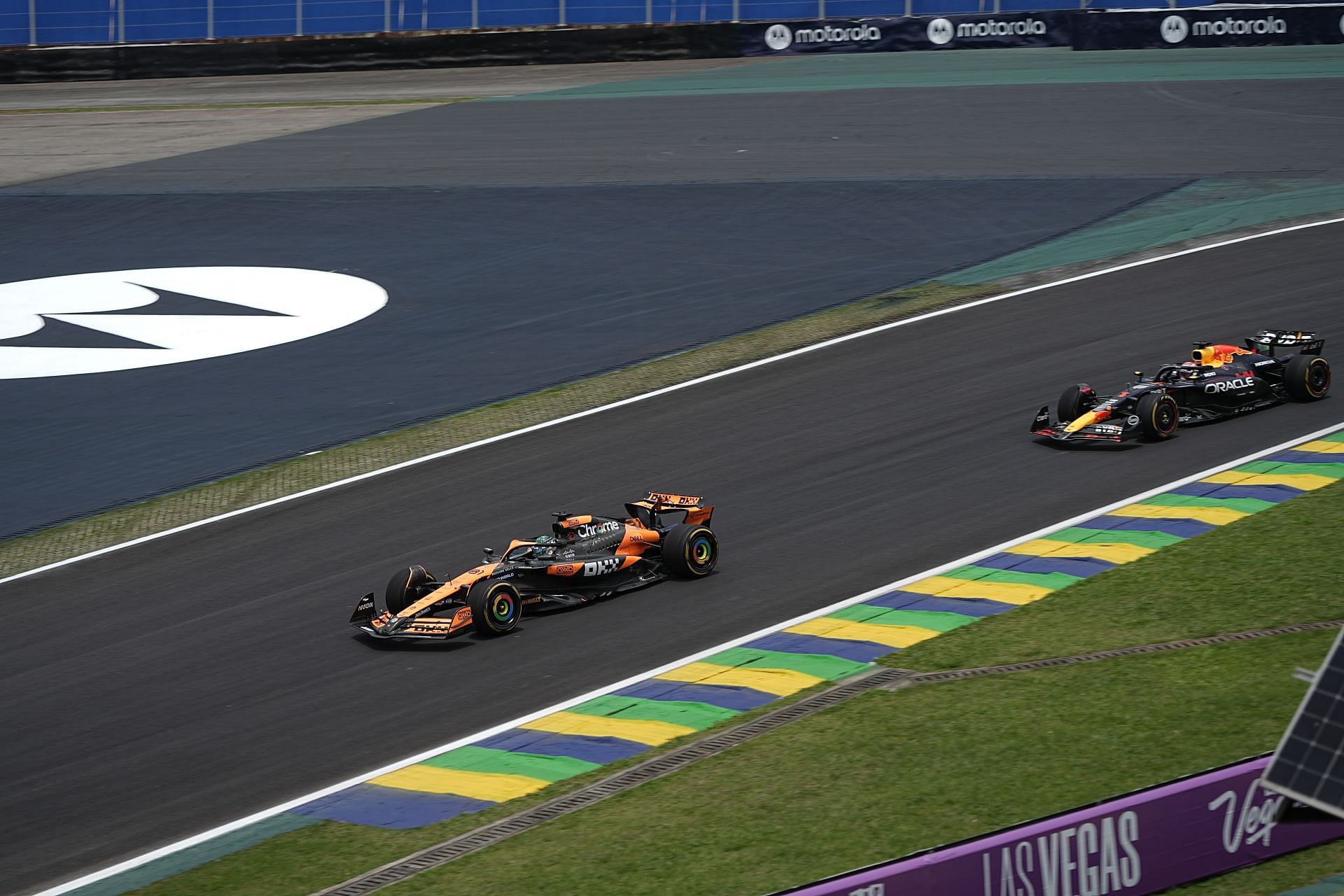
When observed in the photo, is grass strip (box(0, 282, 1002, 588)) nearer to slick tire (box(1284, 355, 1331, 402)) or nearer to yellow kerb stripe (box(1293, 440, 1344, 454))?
slick tire (box(1284, 355, 1331, 402))

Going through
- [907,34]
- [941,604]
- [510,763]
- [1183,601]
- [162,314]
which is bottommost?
[510,763]

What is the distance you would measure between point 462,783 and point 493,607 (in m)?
2.77

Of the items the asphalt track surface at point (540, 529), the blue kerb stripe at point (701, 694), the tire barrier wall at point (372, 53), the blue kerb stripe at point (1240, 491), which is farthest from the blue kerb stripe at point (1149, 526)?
the tire barrier wall at point (372, 53)

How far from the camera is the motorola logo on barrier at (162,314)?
24188 millimetres

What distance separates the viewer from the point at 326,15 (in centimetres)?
5444

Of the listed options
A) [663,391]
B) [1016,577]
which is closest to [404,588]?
[1016,577]

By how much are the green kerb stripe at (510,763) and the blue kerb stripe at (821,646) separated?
246 cm

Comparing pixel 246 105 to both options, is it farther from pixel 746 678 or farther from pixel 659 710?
pixel 659 710

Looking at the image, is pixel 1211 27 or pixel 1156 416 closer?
pixel 1156 416

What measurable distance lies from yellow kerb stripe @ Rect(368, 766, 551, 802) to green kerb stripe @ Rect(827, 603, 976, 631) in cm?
369

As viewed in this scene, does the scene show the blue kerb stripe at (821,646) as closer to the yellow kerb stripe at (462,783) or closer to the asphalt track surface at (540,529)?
the asphalt track surface at (540,529)

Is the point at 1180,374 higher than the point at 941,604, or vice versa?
the point at 1180,374

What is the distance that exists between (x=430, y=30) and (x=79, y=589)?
136ft

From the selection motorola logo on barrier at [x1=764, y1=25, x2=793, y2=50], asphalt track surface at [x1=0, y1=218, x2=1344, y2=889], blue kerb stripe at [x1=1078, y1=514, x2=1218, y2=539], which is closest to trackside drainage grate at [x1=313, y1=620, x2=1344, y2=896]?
asphalt track surface at [x1=0, y1=218, x2=1344, y2=889]
